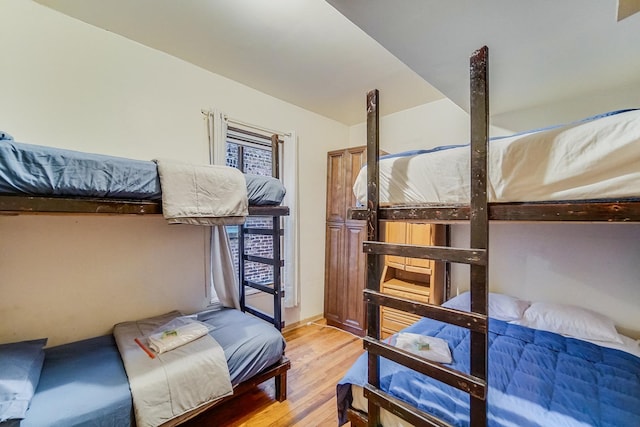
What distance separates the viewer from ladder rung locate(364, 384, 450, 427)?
1.04 m

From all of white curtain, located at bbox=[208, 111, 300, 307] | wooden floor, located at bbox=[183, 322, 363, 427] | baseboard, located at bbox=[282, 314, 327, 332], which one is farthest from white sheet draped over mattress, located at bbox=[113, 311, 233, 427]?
baseboard, located at bbox=[282, 314, 327, 332]

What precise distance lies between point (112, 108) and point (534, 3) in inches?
104

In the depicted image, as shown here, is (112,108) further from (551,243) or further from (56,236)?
(551,243)

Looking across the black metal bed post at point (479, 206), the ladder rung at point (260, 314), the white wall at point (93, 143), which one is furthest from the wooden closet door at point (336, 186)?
the black metal bed post at point (479, 206)

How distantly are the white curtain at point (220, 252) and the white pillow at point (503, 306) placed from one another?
1945 millimetres

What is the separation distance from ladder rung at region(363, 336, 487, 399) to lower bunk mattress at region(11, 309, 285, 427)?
39.2 inches

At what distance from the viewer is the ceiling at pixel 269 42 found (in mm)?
1716

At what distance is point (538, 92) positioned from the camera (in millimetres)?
2000

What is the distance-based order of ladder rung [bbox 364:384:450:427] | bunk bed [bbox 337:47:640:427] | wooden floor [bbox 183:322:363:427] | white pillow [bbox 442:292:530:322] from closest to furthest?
bunk bed [bbox 337:47:640:427] < ladder rung [bbox 364:384:450:427] < wooden floor [bbox 183:322:363:427] < white pillow [bbox 442:292:530:322]

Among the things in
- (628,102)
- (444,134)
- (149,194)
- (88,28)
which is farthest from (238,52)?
(628,102)

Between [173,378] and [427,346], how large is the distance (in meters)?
1.47

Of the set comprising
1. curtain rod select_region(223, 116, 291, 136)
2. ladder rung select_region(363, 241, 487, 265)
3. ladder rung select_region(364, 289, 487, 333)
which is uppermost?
curtain rod select_region(223, 116, 291, 136)

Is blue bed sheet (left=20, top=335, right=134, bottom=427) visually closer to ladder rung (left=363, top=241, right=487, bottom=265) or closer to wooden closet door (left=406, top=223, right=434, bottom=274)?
ladder rung (left=363, top=241, right=487, bottom=265)

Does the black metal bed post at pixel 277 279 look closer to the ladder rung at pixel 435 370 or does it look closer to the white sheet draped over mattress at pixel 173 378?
the white sheet draped over mattress at pixel 173 378
